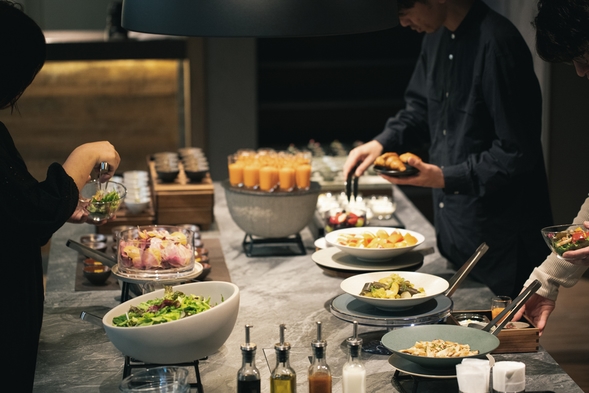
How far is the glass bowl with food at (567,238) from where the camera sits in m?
1.98

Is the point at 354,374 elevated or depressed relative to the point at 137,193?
depressed

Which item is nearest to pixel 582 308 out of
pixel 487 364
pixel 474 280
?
pixel 474 280

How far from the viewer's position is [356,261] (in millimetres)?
2619

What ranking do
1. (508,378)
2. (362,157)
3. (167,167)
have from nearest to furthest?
(508,378) < (362,157) < (167,167)

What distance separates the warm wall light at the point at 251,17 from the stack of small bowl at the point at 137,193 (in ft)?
5.12

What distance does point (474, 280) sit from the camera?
9.09ft

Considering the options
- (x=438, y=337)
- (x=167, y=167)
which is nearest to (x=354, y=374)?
(x=438, y=337)

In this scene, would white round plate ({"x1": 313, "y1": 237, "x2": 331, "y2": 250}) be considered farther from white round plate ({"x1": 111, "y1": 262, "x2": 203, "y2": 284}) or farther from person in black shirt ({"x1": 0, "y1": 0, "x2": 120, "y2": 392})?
person in black shirt ({"x1": 0, "y1": 0, "x2": 120, "y2": 392})

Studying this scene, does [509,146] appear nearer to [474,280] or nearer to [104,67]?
[474,280]

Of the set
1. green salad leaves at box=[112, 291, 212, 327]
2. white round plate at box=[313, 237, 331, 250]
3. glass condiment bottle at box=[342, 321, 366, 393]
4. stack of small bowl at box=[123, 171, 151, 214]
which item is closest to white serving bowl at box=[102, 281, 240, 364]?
green salad leaves at box=[112, 291, 212, 327]

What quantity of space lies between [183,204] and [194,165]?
315 millimetres

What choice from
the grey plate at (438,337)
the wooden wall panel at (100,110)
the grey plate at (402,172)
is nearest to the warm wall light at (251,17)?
the grey plate at (438,337)

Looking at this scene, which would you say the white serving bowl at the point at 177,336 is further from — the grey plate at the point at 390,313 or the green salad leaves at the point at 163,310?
the grey plate at the point at 390,313

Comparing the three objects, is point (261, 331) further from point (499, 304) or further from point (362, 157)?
point (362, 157)
